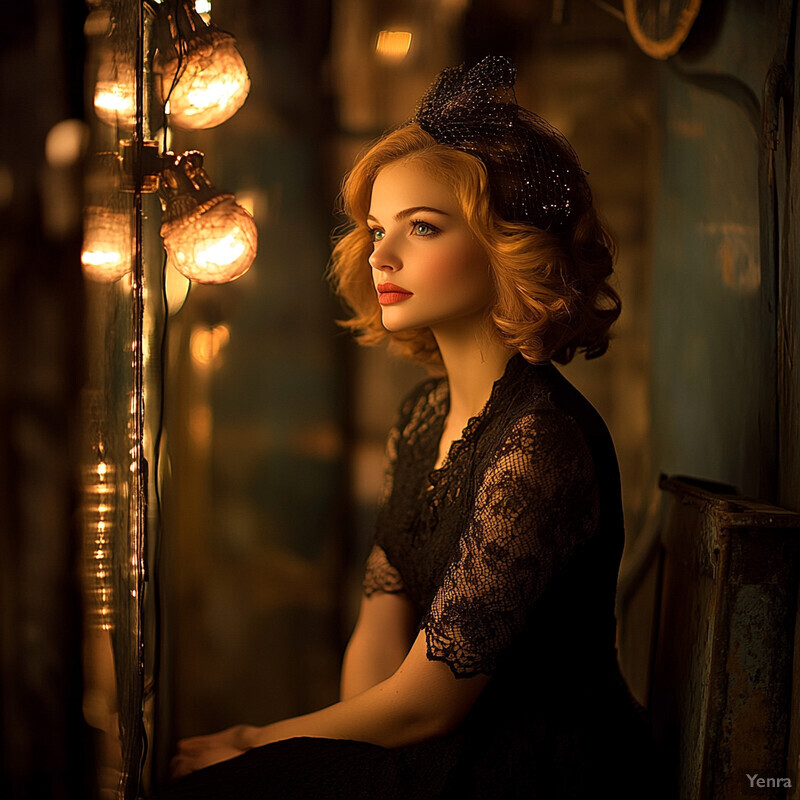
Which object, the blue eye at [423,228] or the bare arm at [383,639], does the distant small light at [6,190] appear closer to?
the blue eye at [423,228]

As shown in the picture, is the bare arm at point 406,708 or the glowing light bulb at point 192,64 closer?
the bare arm at point 406,708

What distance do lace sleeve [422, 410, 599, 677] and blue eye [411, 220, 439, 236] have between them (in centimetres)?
29

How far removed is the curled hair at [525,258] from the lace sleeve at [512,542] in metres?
0.15

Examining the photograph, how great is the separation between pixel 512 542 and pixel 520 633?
0.36 feet

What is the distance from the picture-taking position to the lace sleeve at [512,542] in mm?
909

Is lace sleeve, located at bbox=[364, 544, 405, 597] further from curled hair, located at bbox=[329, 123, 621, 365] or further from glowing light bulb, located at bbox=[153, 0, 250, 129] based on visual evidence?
glowing light bulb, located at bbox=[153, 0, 250, 129]

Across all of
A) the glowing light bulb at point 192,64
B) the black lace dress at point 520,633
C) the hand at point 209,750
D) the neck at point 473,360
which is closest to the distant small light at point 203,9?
the glowing light bulb at point 192,64

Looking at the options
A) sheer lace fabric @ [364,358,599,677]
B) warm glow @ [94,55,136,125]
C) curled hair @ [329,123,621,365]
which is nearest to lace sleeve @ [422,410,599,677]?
sheer lace fabric @ [364,358,599,677]

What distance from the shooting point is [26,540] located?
1.02 meters

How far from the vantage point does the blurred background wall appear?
40.3 inches

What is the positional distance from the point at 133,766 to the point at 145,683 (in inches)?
6.3

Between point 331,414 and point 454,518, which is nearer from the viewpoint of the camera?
point 454,518

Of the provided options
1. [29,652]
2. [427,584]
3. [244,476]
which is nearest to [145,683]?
[29,652]

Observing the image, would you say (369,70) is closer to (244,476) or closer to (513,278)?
(513,278)
